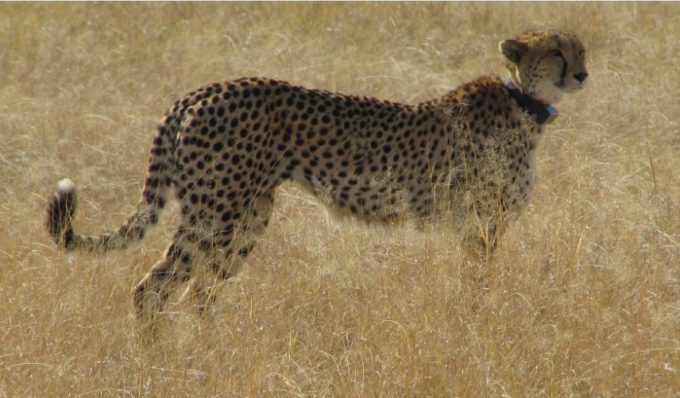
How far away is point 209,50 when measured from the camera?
7.18 m

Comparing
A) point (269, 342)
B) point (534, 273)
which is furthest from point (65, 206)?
point (534, 273)

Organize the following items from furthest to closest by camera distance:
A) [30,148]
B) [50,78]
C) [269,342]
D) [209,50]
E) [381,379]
→ 1. [209,50]
2. [50,78]
3. [30,148]
4. [269,342]
5. [381,379]

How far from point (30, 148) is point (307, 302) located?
238cm

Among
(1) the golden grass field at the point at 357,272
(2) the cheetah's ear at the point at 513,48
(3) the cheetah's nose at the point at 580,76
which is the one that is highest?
(2) the cheetah's ear at the point at 513,48

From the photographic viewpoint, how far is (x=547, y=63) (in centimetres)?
418

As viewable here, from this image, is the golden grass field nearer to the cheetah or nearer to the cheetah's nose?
the cheetah

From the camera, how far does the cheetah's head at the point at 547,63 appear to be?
4180mm

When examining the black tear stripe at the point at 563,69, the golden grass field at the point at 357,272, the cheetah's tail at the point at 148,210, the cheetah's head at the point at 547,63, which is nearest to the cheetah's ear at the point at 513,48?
the cheetah's head at the point at 547,63

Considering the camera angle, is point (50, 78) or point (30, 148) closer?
point (30, 148)

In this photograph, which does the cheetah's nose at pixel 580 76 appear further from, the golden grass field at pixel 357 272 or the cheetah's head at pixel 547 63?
the golden grass field at pixel 357 272

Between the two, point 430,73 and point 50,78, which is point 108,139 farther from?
point 430,73

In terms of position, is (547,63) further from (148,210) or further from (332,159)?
(148,210)

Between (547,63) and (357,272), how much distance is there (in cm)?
108

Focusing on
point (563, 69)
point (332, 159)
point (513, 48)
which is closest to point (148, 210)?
point (332, 159)
